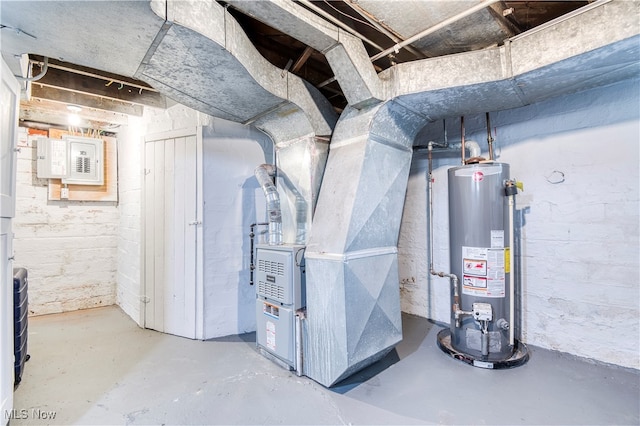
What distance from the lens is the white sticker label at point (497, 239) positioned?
2301 mm

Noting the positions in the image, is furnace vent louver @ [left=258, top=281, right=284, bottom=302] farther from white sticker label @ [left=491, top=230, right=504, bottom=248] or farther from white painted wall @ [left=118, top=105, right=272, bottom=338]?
white sticker label @ [left=491, top=230, right=504, bottom=248]

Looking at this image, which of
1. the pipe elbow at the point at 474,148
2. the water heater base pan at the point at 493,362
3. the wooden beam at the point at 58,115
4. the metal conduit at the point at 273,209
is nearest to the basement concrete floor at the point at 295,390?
the water heater base pan at the point at 493,362

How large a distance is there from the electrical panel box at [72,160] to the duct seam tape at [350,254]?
344cm

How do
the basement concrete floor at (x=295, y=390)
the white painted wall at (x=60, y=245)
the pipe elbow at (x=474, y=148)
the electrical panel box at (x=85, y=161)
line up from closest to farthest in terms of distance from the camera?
the basement concrete floor at (x=295, y=390)
the pipe elbow at (x=474, y=148)
the white painted wall at (x=60, y=245)
the electrical panel box at (x=85, y=161)

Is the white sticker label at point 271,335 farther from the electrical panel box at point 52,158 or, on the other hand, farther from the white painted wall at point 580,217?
the electrical panel box at point 52,158

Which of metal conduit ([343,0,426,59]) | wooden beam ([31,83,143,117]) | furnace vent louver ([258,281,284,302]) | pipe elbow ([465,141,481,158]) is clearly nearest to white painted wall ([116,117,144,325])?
wooden beam ([31,83,143,117])

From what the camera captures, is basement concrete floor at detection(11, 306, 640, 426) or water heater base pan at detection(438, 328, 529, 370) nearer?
basement concrete floor at detection(11, 306, 640, 426)

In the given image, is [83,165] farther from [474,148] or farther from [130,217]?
[474,148]

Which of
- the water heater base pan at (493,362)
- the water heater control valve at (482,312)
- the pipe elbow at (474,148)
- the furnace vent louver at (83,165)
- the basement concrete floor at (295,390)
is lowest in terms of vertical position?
the basement concrete floor at (295,390)

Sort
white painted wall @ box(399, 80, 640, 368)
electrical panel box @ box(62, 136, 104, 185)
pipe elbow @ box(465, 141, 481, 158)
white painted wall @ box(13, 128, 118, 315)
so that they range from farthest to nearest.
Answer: electrical panel box @ box(62, 136, 104, 185) < white painted wall @ box(13, 128, 118, 315) < pipe elbow @ box(465, 141, 481, 158) < white painted wall @ box(399, 80, 640, 368)

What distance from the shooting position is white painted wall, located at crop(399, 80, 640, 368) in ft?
7.11

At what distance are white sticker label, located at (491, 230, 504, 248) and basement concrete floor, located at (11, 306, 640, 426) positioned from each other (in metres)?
0.93

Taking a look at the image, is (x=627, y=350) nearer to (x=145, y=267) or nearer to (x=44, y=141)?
(x=145, y=267)

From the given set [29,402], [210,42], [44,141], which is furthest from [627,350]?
[44,141]
